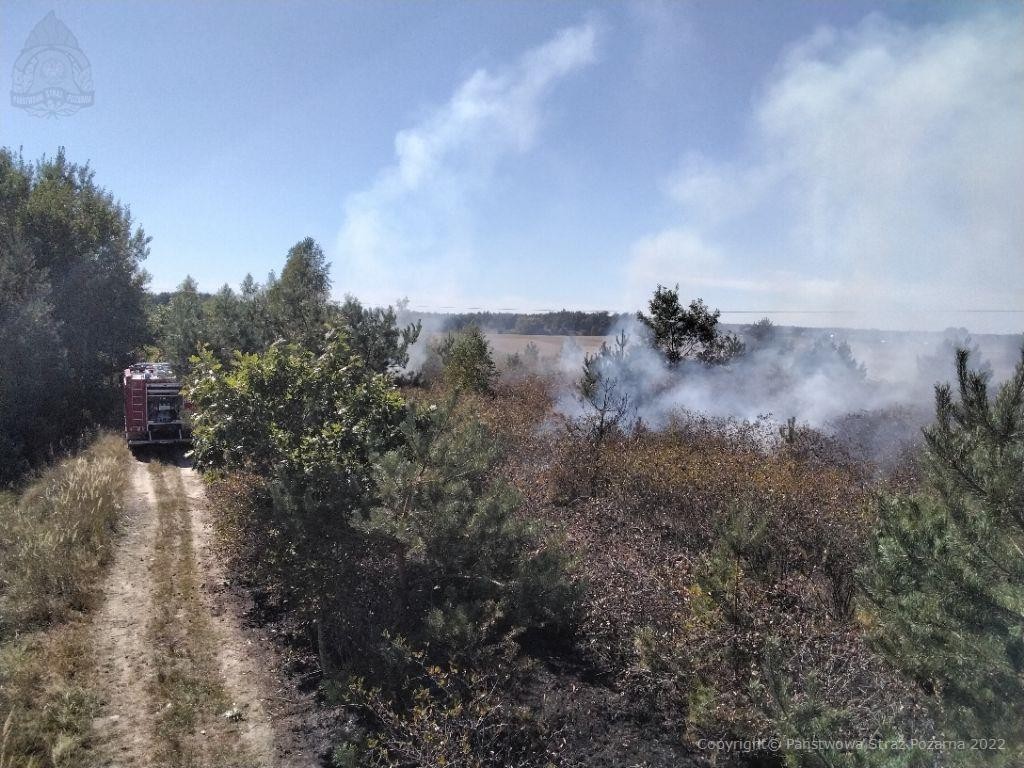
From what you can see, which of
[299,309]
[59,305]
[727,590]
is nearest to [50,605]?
[727,590]

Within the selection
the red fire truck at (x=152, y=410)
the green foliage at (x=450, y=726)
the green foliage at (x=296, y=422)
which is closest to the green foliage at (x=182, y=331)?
the red fire truck at (x=152, y=410)

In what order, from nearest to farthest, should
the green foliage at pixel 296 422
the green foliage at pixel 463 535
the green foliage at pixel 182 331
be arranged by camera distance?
the green foliage at pixel 463 535, the green foliage at pixel 296 422, the green foliage at pixel 182 331

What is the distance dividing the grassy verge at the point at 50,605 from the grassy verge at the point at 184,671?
551 millimetres

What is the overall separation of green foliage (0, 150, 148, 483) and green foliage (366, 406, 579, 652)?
11369mm

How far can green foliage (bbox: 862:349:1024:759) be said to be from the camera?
2777 mm

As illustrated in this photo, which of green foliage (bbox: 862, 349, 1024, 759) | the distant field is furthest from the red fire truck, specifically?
the distant field

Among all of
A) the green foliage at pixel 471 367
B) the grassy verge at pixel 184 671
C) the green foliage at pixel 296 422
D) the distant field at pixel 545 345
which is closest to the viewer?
the grassy verge at pixel 184 671

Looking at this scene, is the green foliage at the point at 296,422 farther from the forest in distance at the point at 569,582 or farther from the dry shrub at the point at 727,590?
the dry shrub at the point at 727,590

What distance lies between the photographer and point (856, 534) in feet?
20.2

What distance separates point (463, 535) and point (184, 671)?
2924mm

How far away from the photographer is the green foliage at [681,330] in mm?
17734

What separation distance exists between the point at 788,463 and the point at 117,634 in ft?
29.6

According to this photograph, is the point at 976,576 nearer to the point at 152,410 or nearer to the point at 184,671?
the point at 184,671

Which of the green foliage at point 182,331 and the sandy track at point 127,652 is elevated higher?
the green foliage at point 182,331
